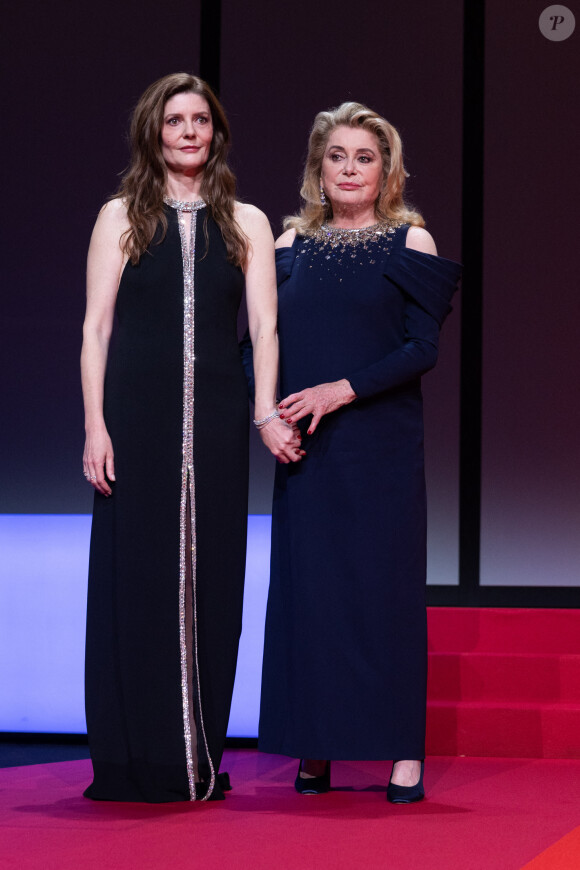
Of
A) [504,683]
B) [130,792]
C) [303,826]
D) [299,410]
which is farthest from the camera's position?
[504,683]

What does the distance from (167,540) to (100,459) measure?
0.24 m

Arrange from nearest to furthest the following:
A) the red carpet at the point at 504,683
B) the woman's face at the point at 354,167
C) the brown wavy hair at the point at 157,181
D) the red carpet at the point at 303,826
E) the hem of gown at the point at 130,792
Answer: the red carpet at the point at 303,826, the hem of gown at the point at 130,792, the brown wavy hair at the point at 157,181, the woman's face at the point at 354,167, the red carpet at the point at 504,683

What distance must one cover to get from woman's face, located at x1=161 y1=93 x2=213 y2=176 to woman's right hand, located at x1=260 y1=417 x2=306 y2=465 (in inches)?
25.6

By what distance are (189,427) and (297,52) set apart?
2.92m

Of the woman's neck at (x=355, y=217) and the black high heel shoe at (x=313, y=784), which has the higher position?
the woman's neck at (x=355, y=217)

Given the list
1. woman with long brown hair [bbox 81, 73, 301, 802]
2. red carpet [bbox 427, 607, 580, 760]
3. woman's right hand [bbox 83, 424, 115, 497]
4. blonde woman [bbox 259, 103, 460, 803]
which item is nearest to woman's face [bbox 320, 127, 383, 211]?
blonde woman [bbox 259, 103, 460, 803]

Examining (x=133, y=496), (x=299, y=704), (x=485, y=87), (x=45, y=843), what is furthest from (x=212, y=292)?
(x=485, y=87)

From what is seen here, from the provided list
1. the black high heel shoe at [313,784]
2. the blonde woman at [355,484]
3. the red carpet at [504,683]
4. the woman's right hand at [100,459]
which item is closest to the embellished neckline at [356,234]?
the blonde woman at [355,484]

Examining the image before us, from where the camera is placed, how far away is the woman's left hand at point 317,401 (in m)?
2.74

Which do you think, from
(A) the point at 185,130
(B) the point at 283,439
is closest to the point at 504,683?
(B) the point at 283,439

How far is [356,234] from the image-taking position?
2924 mm

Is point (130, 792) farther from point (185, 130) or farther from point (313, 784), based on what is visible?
point (185, 130)

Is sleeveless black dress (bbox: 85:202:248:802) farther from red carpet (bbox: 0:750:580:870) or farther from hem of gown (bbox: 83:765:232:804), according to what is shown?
red carpet (bbox: 0:750:580:870)

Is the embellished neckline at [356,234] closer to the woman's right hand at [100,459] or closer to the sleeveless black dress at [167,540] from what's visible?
the sleeveless black dress at [167,540]
